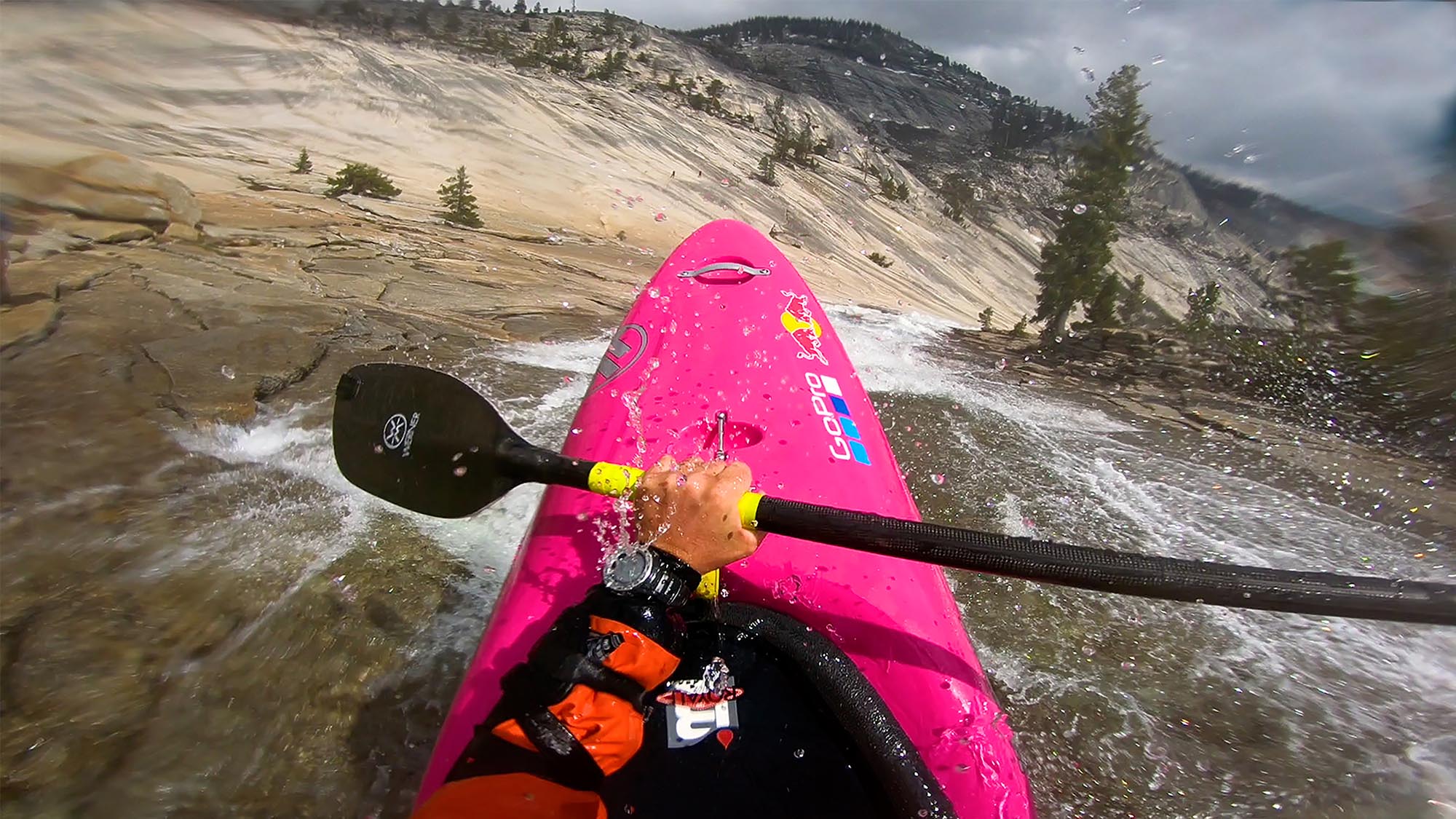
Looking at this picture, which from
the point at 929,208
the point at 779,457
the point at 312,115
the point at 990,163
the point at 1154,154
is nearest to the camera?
the point at 779,457

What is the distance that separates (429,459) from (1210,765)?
2.31 metres

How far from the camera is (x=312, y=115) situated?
1063 centimetres

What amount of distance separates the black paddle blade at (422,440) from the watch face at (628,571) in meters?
0.80

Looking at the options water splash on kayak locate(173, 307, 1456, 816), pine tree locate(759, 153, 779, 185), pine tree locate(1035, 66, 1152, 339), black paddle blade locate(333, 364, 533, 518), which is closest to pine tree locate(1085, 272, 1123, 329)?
pine tree locate(1035, 66, 1152, 339)

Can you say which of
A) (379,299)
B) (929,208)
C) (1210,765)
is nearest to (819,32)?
(929,208)

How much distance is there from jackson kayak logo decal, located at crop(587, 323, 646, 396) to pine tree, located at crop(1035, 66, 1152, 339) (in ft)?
24.8

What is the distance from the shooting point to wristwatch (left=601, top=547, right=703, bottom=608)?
126 centimetres

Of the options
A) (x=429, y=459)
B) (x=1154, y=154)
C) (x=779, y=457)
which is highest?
(x=1154, y=154)

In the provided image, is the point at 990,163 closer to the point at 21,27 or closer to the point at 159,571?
the point at 21,27

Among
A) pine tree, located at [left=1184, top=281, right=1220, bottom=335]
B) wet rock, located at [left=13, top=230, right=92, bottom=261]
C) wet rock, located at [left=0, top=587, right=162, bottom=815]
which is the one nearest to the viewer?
wet rock, located at [left=0, top=587, right=162, bottom=815]

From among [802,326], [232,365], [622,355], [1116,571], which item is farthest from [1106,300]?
[232,365]

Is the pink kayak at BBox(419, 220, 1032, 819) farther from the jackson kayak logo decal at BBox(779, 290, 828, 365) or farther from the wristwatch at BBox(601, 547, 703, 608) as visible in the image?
the wristwatch at BBox(601, 547, 703, 608)

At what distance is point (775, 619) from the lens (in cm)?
149

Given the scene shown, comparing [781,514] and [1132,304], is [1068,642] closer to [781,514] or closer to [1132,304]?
[781,514]
